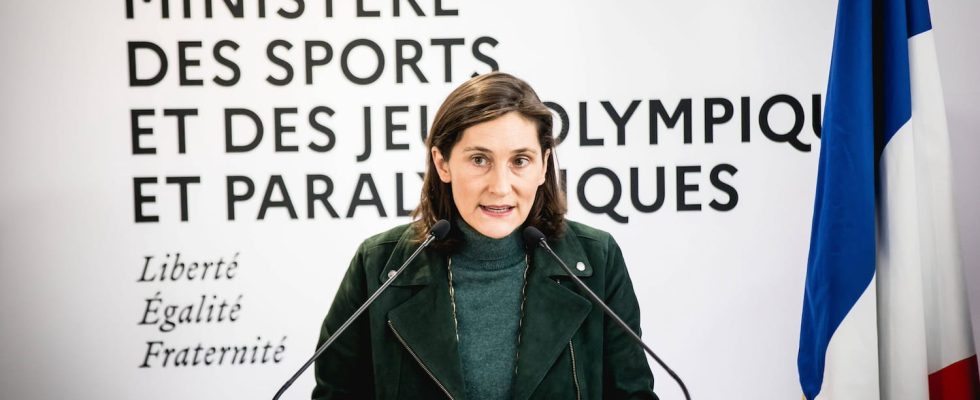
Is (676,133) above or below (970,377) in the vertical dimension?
above

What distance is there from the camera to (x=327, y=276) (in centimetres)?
272

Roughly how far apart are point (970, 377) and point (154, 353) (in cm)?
253

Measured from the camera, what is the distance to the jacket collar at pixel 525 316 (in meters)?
1.51

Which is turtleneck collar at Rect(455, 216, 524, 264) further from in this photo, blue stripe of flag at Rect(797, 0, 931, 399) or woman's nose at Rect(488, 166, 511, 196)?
blue stripe of flag at Rect(797, 0, 931, 399)

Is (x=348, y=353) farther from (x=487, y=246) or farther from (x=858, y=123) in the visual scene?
(x=858, y=123)

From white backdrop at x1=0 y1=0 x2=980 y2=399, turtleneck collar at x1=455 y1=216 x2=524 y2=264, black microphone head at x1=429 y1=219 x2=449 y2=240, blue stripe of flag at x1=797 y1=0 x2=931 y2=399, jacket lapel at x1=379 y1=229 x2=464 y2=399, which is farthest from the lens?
white backdrop at x1=0 y1=0 x2=980 y2=399

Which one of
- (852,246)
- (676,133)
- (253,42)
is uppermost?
(253,42)

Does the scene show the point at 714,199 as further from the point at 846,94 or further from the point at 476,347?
the point at 476,347

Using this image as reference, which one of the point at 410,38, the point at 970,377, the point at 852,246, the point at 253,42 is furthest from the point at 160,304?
the point at 970,377

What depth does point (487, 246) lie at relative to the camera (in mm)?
1604

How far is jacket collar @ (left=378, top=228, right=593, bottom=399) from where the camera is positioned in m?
1.51

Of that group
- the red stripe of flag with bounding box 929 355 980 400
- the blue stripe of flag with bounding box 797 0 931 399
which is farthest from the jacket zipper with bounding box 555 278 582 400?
the red stripe of flag with bounding box 929 355 980 400

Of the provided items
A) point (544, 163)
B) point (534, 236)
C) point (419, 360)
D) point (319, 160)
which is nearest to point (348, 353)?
point (419, 360)

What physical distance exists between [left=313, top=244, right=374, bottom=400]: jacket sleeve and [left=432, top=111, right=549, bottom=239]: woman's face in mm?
282
